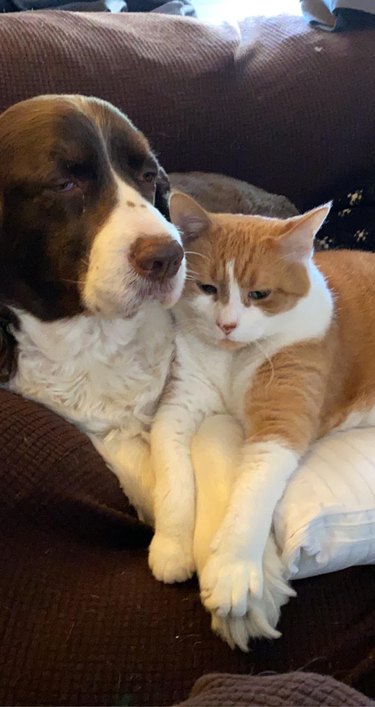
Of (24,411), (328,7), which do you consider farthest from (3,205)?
(328,7)

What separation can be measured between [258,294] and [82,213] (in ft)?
1.13

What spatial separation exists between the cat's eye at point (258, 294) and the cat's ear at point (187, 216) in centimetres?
15

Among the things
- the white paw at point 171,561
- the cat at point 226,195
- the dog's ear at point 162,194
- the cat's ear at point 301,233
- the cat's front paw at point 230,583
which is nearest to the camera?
the cat's front paw at point 230,583

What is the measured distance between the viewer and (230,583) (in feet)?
3.17

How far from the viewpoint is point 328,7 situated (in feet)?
6.05

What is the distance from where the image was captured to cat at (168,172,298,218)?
1.59 metres

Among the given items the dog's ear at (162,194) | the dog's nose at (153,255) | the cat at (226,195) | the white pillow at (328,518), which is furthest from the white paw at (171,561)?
the cat at (226,195)

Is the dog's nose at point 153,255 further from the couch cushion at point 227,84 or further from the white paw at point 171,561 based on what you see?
the couch cushion at point 227,84

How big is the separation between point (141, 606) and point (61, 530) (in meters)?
0.18

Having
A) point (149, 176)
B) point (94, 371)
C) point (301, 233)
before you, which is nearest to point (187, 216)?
point (149, 176)

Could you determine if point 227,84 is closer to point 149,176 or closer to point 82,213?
point 149,176

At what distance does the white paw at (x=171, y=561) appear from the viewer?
3.49 feet

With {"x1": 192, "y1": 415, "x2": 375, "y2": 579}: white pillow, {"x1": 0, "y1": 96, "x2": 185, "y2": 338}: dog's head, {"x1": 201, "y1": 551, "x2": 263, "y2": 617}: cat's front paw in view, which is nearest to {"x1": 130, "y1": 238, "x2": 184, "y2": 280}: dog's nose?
{"x1": 0, "y1": 96, "x2": 185, "y2": 338}: dog's head

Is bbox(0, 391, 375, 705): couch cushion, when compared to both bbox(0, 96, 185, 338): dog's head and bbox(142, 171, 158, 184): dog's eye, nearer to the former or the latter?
bbox(0, 96, 185, 338): dog's head
